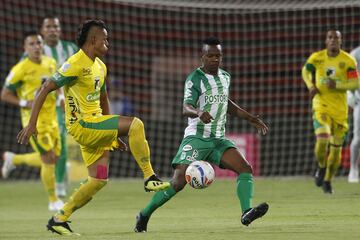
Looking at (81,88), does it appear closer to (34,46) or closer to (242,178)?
(242,178)

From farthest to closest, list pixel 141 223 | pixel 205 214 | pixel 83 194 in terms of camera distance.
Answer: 1. pixel 205 214
2. pixel 141 223
3. pixel 83 194

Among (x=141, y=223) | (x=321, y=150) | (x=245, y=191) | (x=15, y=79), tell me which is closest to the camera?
(x=245, y=191)

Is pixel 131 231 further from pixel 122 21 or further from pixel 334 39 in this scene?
pixel 122 21

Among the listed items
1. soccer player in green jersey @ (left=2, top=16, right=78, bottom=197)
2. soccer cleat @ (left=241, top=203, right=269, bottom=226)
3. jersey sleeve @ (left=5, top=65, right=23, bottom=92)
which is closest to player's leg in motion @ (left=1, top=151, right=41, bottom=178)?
soccer player in green jersey @ (left=2, top=16, right=78, bottom=197)

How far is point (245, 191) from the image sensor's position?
31.1 ft

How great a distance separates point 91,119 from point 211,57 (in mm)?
1256

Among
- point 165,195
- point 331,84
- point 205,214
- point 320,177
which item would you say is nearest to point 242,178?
point 165,195

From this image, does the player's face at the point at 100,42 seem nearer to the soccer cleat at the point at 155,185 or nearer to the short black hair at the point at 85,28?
the short black hair at the point at 85,28

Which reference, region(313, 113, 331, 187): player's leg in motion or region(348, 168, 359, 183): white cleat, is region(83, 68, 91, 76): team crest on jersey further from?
region(348, 168, 359, 183): white cleat

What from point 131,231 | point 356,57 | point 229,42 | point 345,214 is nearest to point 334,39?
point 356,57

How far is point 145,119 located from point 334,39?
23.2 ft

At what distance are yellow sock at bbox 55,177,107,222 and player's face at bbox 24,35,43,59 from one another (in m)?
4.19

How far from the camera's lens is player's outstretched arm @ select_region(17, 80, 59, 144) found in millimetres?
8977

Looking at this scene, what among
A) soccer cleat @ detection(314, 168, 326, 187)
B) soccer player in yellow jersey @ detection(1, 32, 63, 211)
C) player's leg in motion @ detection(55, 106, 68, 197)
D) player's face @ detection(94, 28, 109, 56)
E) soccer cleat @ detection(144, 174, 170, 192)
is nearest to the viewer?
soccer cleat @ detection(144, 174, 170, 192)
